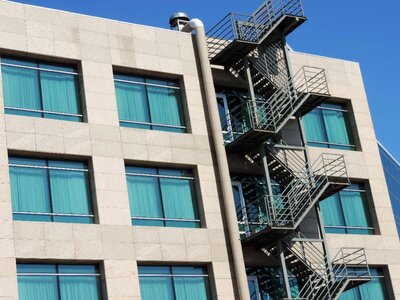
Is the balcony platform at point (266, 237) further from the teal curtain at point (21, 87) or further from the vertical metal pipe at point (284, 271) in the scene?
the teal curtain at point (21, 87)

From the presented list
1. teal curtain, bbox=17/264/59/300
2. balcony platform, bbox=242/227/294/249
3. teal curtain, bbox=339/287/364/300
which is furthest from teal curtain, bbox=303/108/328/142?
teal curtain, bbox=17/264/59/300

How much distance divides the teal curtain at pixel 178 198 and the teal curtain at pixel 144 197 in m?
0.35

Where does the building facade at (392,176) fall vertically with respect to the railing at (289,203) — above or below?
above

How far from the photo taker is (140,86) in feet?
139

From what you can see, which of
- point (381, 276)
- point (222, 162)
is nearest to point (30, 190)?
point (222, 162)

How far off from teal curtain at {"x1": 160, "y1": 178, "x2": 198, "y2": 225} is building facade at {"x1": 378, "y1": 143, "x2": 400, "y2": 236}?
47.6 metres

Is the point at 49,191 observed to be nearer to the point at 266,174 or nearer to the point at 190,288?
the point at 190,288

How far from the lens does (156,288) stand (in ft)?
126

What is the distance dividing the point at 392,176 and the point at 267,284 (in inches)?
1890

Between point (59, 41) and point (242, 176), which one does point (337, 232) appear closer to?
point (242, 176)

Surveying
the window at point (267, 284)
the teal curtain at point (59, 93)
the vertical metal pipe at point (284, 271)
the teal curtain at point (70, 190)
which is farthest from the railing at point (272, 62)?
the teal curtain at point (70, 190)

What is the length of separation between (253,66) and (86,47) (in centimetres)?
869

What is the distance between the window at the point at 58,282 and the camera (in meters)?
35.1

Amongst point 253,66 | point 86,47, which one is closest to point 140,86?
point 86,47
